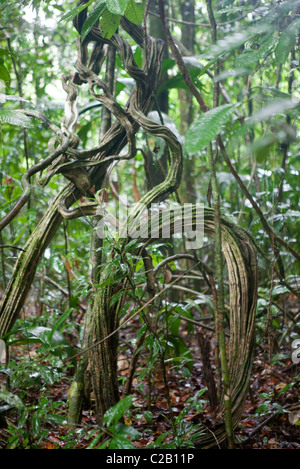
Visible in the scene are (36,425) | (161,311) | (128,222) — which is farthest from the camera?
(161,311)

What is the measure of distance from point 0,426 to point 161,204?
96cm

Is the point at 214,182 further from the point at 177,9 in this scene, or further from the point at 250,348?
the point at 177,9

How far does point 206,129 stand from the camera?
31.4 inches

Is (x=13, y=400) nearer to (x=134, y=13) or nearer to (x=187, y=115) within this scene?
(x=134, y=13)

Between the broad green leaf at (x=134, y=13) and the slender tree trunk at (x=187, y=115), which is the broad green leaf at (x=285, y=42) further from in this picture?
the slender tree trunk at (x=187, y=115)

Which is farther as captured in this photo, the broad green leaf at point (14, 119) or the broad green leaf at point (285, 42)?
the broad green leaf at point (14, 119)

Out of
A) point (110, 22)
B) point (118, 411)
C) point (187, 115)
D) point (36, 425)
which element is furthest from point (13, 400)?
point (187, 115)

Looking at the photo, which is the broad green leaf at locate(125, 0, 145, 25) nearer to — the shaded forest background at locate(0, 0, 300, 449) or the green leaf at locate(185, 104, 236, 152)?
the shaded forest background at locate(0, 0, 300, 449)

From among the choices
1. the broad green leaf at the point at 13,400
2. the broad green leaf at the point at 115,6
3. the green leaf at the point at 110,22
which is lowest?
the broad green leaf at the point at 13,400

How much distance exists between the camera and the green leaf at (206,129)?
0.78m

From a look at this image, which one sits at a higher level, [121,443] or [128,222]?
[128,222]

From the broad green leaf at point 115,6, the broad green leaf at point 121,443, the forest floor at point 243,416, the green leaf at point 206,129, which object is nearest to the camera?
the green leaf at point 206,129

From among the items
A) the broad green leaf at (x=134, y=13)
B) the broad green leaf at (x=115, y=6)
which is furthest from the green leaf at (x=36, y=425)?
the broad green leaf at (x=134, y=13)

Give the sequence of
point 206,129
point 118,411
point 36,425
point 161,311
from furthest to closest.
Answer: point 161,311, point 36,425, point 118,411, point 206,129
